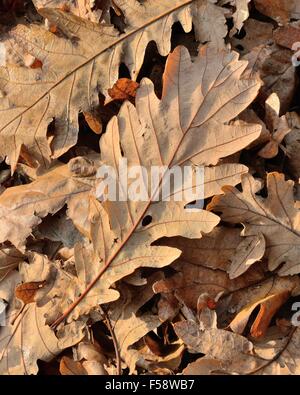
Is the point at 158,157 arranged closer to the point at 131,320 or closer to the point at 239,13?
the point at 131,320

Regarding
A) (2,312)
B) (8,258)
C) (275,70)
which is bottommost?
(2,312)

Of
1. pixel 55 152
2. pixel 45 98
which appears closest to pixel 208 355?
pixel 55 152

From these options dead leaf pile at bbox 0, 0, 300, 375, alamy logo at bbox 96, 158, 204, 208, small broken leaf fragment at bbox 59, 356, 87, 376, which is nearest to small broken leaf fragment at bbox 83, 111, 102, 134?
dead leaf pile at bbox 0, 0, 300, 375

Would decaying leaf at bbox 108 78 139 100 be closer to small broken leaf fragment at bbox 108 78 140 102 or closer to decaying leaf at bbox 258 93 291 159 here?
small broken leaf fragment at bbox 108 78 140 102

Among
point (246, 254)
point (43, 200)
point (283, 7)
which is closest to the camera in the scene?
point (246, 254)

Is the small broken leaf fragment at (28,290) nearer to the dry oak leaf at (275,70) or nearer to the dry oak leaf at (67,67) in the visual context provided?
the dry oak leaf at (67,67)

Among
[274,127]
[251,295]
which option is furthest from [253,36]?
[251,295]
